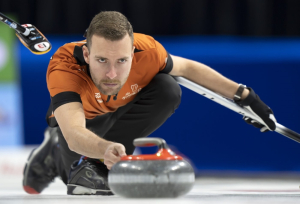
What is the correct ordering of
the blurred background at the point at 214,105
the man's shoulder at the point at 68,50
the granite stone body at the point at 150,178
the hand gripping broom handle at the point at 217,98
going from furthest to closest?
the blurred background at the point at 214,105
the hand gripping broom handle at the point at 217,98
the man's shoulder at the point at 68,50
the granite stone body at the point at 150,178

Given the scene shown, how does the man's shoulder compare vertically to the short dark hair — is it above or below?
below

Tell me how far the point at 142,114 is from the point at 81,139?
78 centimetres

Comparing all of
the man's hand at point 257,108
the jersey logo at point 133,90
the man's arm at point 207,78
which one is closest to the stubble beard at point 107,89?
the jersey logo at point 133,90

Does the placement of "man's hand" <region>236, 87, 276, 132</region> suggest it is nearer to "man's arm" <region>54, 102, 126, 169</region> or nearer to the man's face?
the man's face

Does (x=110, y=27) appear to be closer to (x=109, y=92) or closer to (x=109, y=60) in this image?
(x=109, y=60)

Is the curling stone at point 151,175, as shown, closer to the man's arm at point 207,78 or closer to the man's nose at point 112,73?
the man's nose at point 112,73

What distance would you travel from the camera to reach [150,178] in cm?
128

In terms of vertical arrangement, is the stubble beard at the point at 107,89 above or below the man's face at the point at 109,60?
below

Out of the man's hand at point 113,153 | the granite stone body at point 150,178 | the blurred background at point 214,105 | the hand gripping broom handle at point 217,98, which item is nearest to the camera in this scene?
the granite stone body at point 150,178

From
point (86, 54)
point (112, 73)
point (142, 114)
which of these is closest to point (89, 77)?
point (86, 54)

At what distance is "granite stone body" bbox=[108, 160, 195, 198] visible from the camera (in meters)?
1.28

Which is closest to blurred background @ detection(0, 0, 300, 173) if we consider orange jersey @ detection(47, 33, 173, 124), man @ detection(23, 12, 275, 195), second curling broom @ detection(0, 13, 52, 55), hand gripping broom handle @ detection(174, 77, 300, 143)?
man @ detection(23, 12, 275, 195)

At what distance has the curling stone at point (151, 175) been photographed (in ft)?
4.21

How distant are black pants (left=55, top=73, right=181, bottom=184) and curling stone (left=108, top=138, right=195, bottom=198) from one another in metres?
1.00
